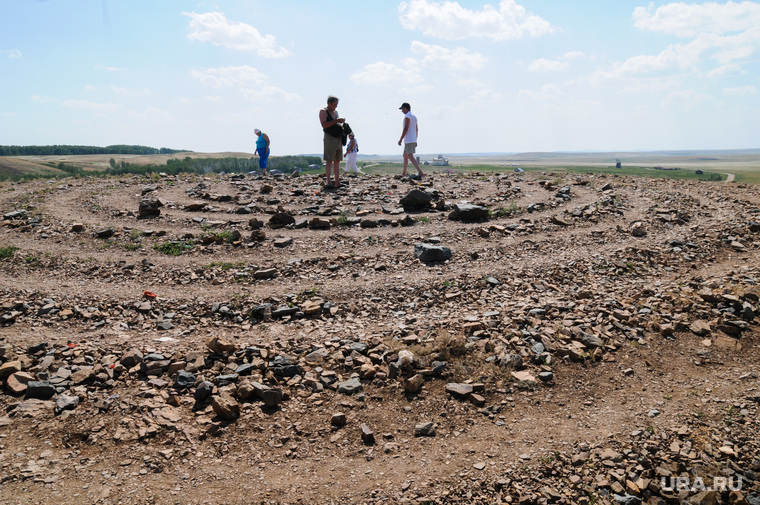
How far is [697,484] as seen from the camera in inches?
187

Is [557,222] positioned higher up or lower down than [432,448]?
higher up

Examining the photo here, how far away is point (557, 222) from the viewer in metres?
14.2

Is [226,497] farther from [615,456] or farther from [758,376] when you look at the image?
[758,376]

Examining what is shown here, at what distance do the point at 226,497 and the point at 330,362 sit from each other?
2700 mm

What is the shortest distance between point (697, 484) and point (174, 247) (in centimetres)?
1244

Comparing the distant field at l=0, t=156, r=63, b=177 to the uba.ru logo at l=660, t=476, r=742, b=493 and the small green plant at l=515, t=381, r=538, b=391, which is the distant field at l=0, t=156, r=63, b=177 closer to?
the small green plant at l=515, t=381, r=538, b=391

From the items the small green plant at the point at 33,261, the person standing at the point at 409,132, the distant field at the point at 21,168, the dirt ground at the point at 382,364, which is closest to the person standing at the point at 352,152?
the person standing at the point at 409,132

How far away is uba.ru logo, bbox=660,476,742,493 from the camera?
471 cm

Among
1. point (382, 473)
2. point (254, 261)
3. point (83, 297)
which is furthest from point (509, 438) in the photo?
point (83, 297)

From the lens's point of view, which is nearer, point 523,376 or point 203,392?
point 203,392

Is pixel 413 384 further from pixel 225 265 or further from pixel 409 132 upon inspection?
pixel 409 132

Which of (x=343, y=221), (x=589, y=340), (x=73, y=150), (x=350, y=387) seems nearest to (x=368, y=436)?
(x=350, y=387)

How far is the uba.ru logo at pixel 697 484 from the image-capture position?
4.71 m

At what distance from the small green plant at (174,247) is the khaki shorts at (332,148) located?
305 inches
